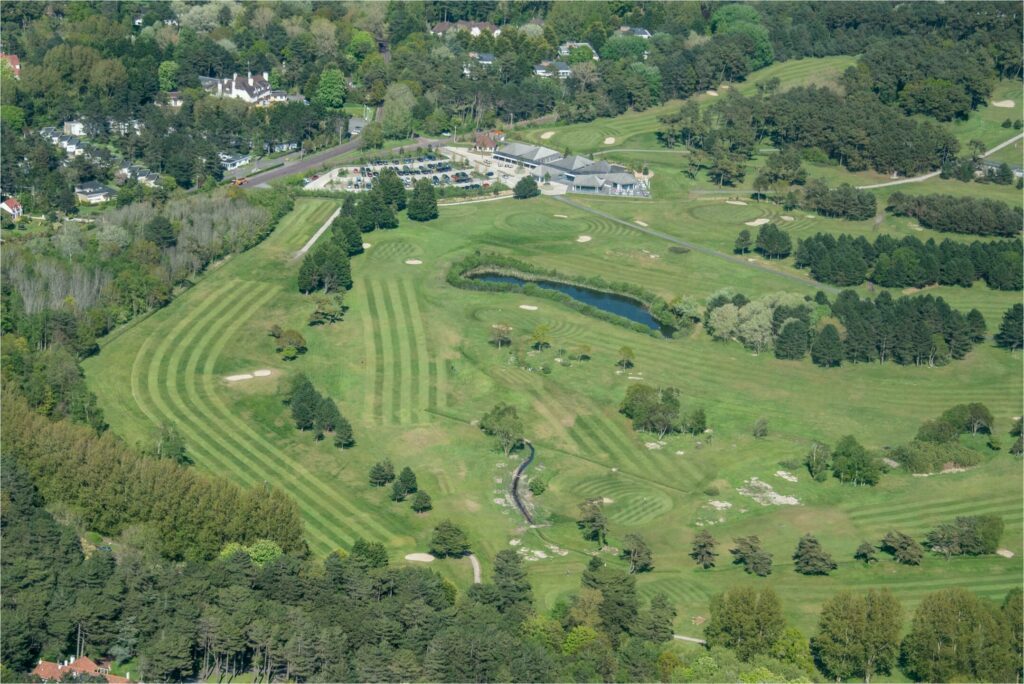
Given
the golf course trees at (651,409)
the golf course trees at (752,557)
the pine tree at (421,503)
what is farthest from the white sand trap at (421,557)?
the golf course trees at (651,409)

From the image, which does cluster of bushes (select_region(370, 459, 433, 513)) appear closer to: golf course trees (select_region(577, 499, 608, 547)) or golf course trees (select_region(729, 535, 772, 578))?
golf course trees (select_region(577, 499, 608, 547))

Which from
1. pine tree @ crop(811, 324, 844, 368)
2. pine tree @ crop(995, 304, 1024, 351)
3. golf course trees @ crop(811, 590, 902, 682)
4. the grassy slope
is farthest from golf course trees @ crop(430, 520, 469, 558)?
pine tree @ crop(995, 304, 1024, 351)

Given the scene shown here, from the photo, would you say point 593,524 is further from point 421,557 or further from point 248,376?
point 248,376

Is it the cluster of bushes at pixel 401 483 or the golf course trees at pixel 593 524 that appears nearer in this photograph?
the golf course trees at pixel 593 524

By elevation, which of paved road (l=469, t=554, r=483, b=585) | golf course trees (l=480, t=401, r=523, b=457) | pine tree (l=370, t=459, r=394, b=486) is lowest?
paved road (l=469, t=554, r=483, b=585)

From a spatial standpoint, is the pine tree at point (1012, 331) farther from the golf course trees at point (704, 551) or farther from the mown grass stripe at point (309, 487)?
the mown grass stripe at point (309, 487)

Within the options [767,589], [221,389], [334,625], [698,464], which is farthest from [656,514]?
[221,389]

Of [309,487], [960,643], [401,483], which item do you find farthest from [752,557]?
[309,487]
